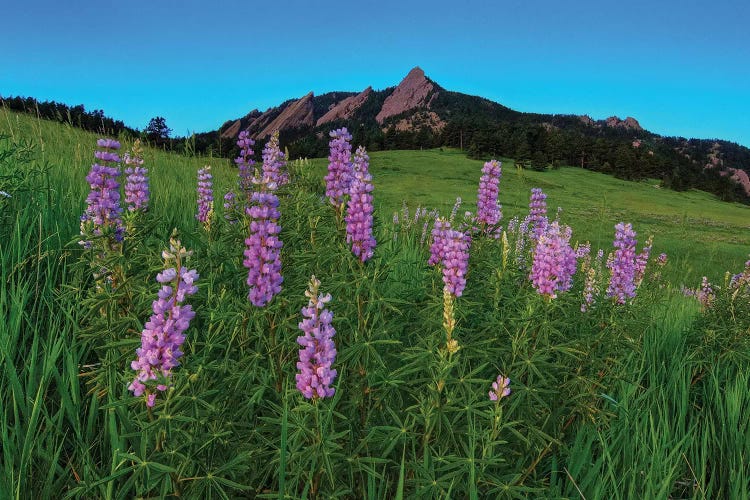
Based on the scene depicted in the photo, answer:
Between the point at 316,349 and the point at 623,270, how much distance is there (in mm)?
3765

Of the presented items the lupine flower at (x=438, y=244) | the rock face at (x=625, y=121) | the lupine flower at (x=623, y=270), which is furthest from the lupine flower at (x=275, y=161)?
the rock face at (x=625, y=121)

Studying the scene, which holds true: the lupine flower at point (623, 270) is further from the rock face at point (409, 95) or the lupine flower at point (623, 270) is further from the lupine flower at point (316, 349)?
the rock face at point (409, 95)

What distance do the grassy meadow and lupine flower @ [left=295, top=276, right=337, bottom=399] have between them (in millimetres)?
135

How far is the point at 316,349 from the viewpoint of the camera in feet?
6.73

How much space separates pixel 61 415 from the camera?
2975 millimetres

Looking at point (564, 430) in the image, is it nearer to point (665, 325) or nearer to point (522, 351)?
point (522, 351)

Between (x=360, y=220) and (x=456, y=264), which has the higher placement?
(x=360, y=220)

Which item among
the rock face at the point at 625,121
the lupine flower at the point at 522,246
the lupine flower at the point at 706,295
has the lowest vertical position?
the lupine flower at the point at 706,295

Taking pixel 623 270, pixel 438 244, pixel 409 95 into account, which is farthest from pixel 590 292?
pixel 409 95

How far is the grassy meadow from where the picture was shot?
2336mm

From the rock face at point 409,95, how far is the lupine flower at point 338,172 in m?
121

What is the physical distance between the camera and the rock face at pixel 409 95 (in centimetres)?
12444

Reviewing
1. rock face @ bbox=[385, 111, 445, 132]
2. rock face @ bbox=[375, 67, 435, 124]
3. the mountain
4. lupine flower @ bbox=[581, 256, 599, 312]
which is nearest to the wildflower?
lupine flower @ bbox=[581, 256, 599, 312]

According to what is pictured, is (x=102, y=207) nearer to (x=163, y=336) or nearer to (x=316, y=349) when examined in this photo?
(x=163, y=336)
